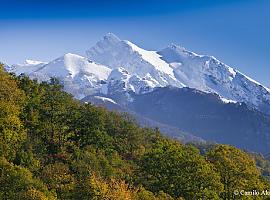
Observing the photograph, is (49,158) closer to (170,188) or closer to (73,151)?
(73,151)

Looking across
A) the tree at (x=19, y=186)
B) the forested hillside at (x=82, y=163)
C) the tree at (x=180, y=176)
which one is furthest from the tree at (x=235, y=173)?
the tree at (x=19, y=186)

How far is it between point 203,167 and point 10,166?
34773 mm

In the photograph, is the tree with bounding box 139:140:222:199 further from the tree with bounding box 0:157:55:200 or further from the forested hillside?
the tree with bounding box 0:157:55:200

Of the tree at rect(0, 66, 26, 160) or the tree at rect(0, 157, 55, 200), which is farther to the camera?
the tree at rect(0, 66, 26, 160)

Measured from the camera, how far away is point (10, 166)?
248 feet

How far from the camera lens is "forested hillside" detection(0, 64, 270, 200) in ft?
232

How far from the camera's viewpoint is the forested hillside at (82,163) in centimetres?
7062

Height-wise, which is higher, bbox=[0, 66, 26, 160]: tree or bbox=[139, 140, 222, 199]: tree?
bbox=[0, 66, 26, 160]: tree

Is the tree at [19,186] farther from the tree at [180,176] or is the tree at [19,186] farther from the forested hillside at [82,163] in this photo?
the tree at [180,176]

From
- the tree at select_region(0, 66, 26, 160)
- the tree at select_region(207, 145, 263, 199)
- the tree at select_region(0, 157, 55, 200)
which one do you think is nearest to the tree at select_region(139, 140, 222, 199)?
the tree at select_region(207, 145, 263, 199)

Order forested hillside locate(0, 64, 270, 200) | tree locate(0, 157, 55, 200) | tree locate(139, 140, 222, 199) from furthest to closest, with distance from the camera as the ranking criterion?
1. tree locate(139, 140, 222, 199)
2. forested hillside locate(0, 64, 270, 200)
3. tree locate(0, 157, 55, 200)

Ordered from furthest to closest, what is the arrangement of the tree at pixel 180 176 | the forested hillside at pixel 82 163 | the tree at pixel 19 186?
the tree at pixel 180 176 → the forested hillside at pixel 82 163 → the tree at pixel 19 186

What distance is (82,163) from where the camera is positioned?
296 ft

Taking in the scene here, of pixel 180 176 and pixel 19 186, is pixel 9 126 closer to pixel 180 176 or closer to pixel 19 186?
pixel 19 186
